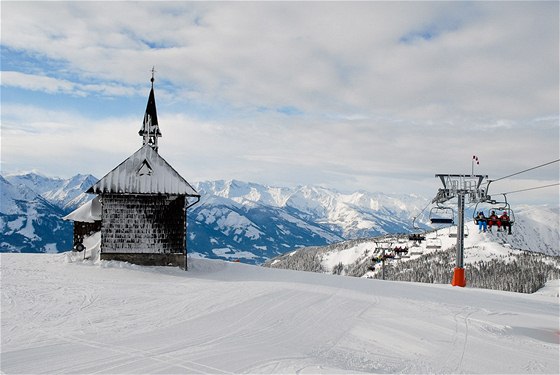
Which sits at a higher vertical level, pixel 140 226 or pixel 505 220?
pixel 505 220

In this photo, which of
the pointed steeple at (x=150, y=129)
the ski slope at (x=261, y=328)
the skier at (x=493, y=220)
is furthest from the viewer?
the pointed steeple at (x=150, y=129)

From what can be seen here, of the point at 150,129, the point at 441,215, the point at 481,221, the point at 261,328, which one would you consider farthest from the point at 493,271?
the point at 261,328

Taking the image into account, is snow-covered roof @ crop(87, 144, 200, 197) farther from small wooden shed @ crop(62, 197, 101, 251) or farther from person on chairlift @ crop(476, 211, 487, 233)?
person on chairlift @ crop(476, 211, 487, 233)

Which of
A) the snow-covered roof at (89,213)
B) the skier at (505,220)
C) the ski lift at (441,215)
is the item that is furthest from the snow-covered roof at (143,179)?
the skier at (505,220)

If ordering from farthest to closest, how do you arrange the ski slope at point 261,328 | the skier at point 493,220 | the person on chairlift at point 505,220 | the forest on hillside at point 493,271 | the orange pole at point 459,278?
1. the forest on hillside at point 493,271
2. the orange pole at point 459,278
3. the skier at point 493,220
4. the person on chairlift at point 505,220
5. the ski slope at point 261,328

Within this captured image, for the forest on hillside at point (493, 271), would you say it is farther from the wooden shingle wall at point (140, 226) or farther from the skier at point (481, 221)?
the skier at point (481, 221)

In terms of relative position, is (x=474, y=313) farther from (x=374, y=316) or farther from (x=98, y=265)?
(x=98, y=265)

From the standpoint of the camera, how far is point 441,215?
2753cm

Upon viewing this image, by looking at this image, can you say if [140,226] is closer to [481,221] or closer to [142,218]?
[142,218]

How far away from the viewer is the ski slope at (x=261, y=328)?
30.4ft

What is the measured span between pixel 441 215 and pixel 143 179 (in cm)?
1892

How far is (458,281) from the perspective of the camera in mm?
24109

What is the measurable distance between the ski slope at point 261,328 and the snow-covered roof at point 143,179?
676cm

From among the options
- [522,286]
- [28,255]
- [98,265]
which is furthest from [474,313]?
[522,286]
